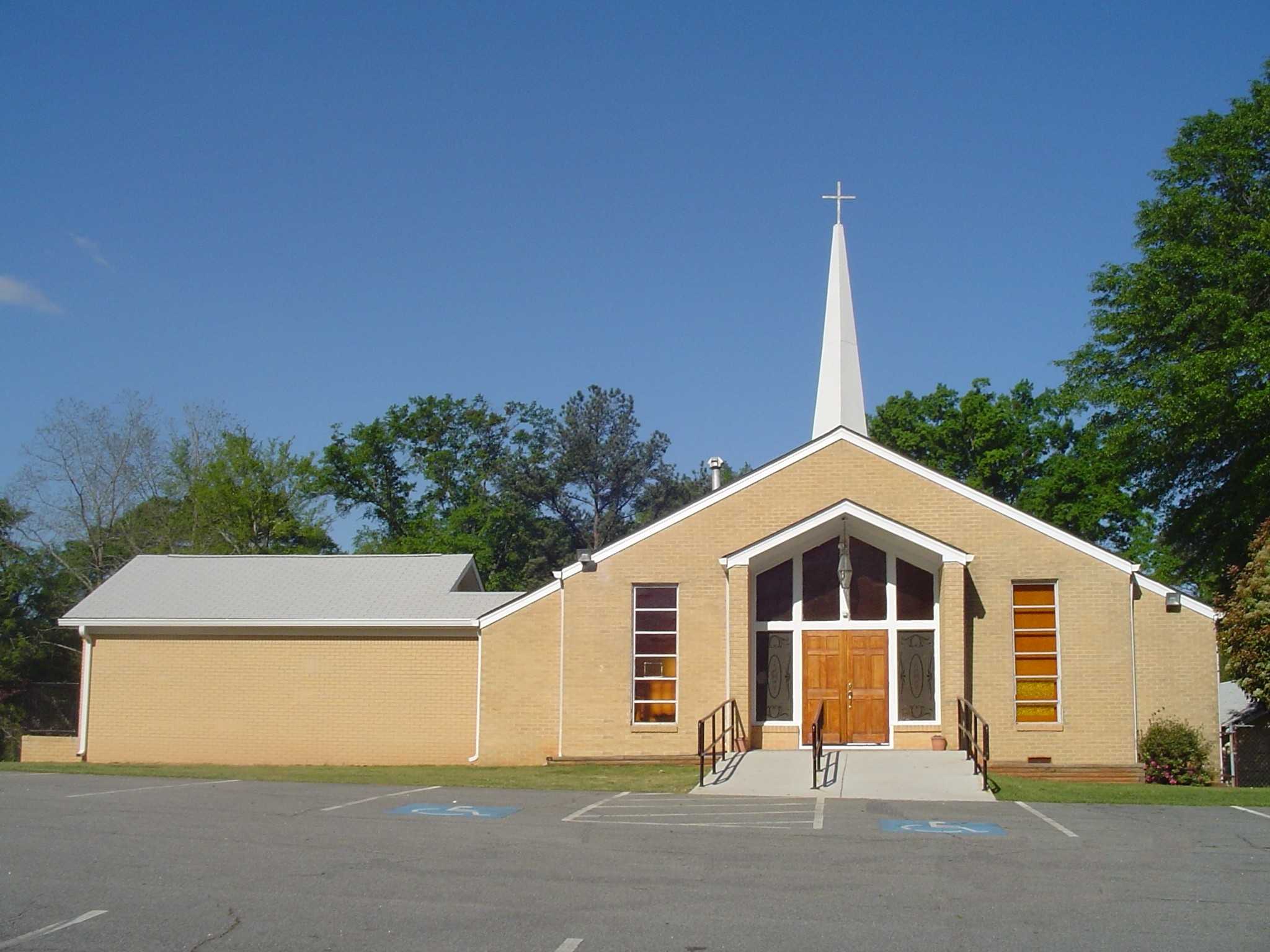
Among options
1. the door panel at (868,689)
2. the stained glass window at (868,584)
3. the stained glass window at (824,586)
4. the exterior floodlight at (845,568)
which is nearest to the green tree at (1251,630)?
the stained glass window at (868,584)

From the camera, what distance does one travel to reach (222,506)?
51.7 meters

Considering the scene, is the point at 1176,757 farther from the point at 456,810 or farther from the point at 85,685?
the point at 85,685

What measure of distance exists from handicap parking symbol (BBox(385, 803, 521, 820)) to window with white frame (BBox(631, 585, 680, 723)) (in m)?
8.19

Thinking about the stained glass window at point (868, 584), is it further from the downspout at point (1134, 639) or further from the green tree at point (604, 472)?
the green tree at point (604, 472)

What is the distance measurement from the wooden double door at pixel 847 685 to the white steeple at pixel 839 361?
5816 millimetres

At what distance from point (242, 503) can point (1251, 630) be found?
40.0 meters

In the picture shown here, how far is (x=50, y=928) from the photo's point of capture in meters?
8.94

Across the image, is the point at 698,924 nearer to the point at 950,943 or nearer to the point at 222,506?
the point at 950,943

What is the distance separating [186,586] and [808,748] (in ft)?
49.5

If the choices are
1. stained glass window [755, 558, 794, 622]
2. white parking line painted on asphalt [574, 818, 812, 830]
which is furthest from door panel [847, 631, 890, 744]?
white parking line painted on asphalt [574, 818, 812, 830]

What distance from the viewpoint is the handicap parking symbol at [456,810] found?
14.9 metres

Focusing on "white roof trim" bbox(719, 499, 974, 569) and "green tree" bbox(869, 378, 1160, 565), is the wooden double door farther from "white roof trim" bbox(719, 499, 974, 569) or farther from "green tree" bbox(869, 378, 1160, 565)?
"green tree" bbox(869, 378, 1160, 565)

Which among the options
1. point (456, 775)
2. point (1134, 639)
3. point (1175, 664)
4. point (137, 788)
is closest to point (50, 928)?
point (137, 788)

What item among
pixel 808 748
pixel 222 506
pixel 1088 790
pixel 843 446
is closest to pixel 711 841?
pixel 1088 790
